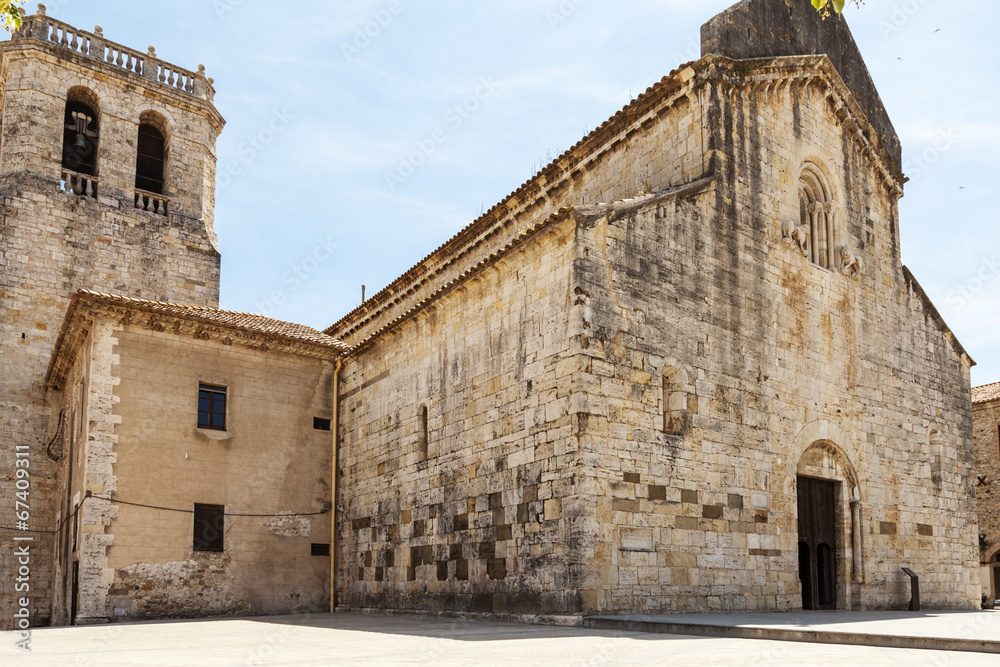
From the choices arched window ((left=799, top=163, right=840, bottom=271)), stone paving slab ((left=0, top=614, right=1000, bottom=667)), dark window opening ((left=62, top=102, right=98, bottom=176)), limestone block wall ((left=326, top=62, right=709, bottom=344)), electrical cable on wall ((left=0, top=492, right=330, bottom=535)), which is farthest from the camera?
→ dark window opening ((left=62, top=102, right=98, bottom=176))

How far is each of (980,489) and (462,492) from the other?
21380 millimetres

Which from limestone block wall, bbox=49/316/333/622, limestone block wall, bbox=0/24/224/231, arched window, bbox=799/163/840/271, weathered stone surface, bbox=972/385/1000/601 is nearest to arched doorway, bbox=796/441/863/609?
arched window, bbox=799/163/840/271

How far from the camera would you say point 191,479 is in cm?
1609

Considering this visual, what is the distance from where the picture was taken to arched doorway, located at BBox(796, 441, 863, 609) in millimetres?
14312

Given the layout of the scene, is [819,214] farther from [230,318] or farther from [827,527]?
[230,318]

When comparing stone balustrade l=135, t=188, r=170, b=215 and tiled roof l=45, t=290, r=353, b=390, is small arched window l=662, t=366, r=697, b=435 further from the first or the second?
stone balustrade l=135, t=188, r=170, b=215

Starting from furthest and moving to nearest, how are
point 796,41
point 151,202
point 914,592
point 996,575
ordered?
point 996,575, point 151,202, point 796,41, point 914,592

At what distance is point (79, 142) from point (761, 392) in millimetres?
18058

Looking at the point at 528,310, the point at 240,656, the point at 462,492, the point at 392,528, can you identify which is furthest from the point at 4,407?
the point at 240,656

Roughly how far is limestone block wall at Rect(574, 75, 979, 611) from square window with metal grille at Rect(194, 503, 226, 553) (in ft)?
26.8

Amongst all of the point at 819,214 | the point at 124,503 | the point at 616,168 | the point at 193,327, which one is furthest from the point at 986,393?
the point at 124,503

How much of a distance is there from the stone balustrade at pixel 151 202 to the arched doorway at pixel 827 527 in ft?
56.9

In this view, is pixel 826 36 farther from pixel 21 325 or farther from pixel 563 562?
pixel 21 325

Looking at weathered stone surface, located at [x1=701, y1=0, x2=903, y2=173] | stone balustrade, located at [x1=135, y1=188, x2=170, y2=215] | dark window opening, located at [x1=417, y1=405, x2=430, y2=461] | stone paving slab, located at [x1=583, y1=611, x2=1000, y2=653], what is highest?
weathered stone surface, located at [x1=701, y1=0, x2=903, y2=173]
